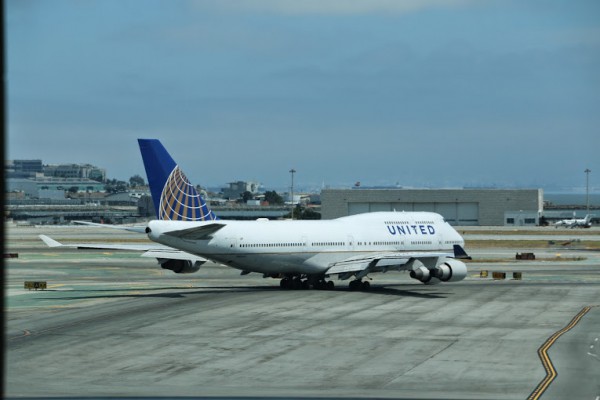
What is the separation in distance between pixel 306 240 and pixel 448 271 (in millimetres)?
11040

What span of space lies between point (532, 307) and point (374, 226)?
18494 millimetres

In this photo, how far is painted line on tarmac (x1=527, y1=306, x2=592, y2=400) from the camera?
2898 centimetres

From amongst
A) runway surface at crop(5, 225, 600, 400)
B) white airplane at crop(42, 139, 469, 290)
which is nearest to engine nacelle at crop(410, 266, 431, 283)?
white airplane at crop(42, 139, 469, 290)

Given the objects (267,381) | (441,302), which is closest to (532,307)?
(441,302)

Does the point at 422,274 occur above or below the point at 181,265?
below

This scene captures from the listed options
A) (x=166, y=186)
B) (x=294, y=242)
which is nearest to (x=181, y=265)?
(x=166, y=186)

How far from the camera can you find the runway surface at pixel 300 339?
30625 millimetres

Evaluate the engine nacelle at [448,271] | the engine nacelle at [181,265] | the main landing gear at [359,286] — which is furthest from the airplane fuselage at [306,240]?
the engine nacelle at [181,265]

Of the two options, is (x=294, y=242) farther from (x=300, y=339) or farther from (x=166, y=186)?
(x=300, y=339)

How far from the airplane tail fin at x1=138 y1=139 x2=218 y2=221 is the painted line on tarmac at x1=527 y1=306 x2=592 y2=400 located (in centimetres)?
2679

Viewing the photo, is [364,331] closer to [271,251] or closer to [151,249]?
[271,251]

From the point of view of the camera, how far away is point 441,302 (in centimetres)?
6025

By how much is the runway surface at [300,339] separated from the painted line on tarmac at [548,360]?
21cm

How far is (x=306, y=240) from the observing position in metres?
67.5
